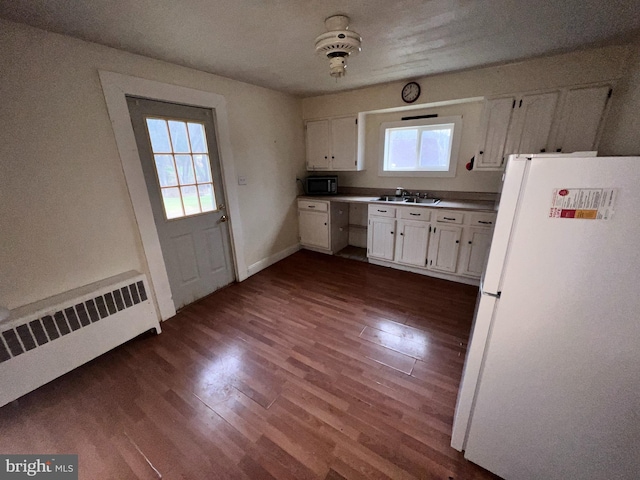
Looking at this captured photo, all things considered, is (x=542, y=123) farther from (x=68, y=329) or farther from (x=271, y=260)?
(x=68, y=329)

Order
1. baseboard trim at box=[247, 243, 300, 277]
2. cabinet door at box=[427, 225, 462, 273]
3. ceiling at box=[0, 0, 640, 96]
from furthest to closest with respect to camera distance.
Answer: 1. baseboard trim at box=[247, 243, 300, 277]
2. cabinet door at box=[427, 225, 462, 273]
3. ceiling at box=[0, 0, 640, 96]

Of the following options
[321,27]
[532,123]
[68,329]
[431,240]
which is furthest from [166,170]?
[532,123]

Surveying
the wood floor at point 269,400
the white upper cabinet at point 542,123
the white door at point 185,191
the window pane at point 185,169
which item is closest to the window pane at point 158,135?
the white door at point 185,191

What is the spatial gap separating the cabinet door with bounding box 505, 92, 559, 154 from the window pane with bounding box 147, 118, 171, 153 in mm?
3424

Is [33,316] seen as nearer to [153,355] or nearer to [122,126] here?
[153,355]

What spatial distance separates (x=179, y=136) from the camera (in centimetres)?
236

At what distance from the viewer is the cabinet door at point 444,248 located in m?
2.84

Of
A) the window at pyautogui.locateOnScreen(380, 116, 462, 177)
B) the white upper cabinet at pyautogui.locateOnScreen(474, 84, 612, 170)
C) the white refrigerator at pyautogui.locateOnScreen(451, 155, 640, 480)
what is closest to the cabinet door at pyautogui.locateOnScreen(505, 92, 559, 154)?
the white upper cabinet at pyautogui.locateOnScreen(474, 84, 612, 170)

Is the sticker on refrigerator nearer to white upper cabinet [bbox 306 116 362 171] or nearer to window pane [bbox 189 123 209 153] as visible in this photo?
window pane [bbox 189 123 209 153]

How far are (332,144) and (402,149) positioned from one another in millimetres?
1027

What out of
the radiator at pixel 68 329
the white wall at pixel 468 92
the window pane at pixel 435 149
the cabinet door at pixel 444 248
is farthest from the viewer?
the window pane at pixel 435 149

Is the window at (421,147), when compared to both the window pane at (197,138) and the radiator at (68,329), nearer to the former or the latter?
the window pane at (197,138)

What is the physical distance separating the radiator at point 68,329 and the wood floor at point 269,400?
0.54 feet

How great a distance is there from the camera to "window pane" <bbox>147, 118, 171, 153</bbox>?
84.9 inches
